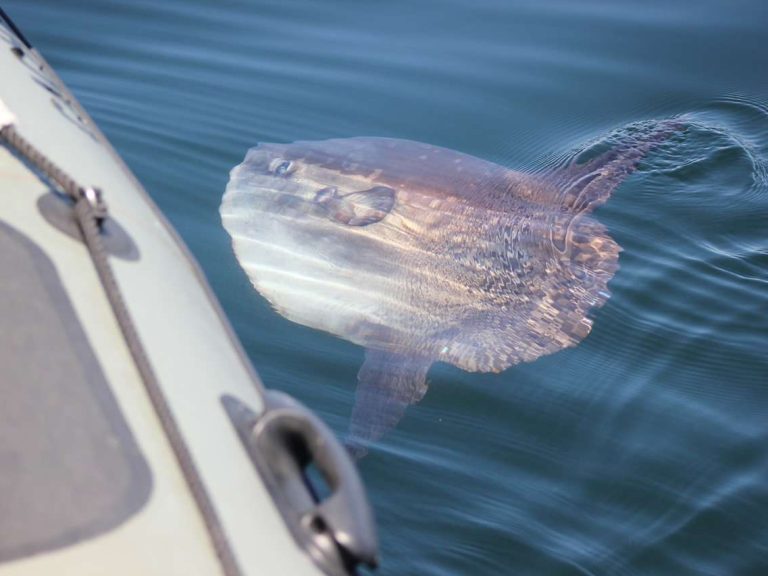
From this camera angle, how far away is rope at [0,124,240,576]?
1.52m

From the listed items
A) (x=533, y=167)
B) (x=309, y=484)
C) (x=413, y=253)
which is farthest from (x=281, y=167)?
(x=309, y=484)

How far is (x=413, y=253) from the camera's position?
410cm

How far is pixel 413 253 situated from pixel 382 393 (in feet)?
2.68

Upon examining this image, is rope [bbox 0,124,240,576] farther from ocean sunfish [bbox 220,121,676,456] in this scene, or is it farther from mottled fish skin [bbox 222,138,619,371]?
mottled fish skin [bbox 222,138,619,371]

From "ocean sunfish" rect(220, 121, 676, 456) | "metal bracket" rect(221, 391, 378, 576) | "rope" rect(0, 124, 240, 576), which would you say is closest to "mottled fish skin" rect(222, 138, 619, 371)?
"ocean sunfish" rect(220, 121, 676, 456)

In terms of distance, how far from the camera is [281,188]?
4.37 m

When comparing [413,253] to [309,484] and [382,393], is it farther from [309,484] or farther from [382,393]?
[309,484]

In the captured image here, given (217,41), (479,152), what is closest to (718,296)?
(479,152)

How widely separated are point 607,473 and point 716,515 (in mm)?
363

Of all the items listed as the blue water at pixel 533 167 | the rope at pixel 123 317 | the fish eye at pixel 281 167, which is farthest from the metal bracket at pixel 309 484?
the fish eye at pixel 281 167

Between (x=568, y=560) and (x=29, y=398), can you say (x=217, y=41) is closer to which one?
(x=568, y=560)

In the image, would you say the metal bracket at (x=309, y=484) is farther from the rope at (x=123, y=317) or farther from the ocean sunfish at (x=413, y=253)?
the ocean sunfish at (x=413, y=253)

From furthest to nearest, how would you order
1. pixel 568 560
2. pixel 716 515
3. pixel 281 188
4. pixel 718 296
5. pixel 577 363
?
pixel 281 188 < pixel 718 296 < pixel 577 363 < pixel 716 515 < pixel 568 560

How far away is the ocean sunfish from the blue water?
0.09 meters
